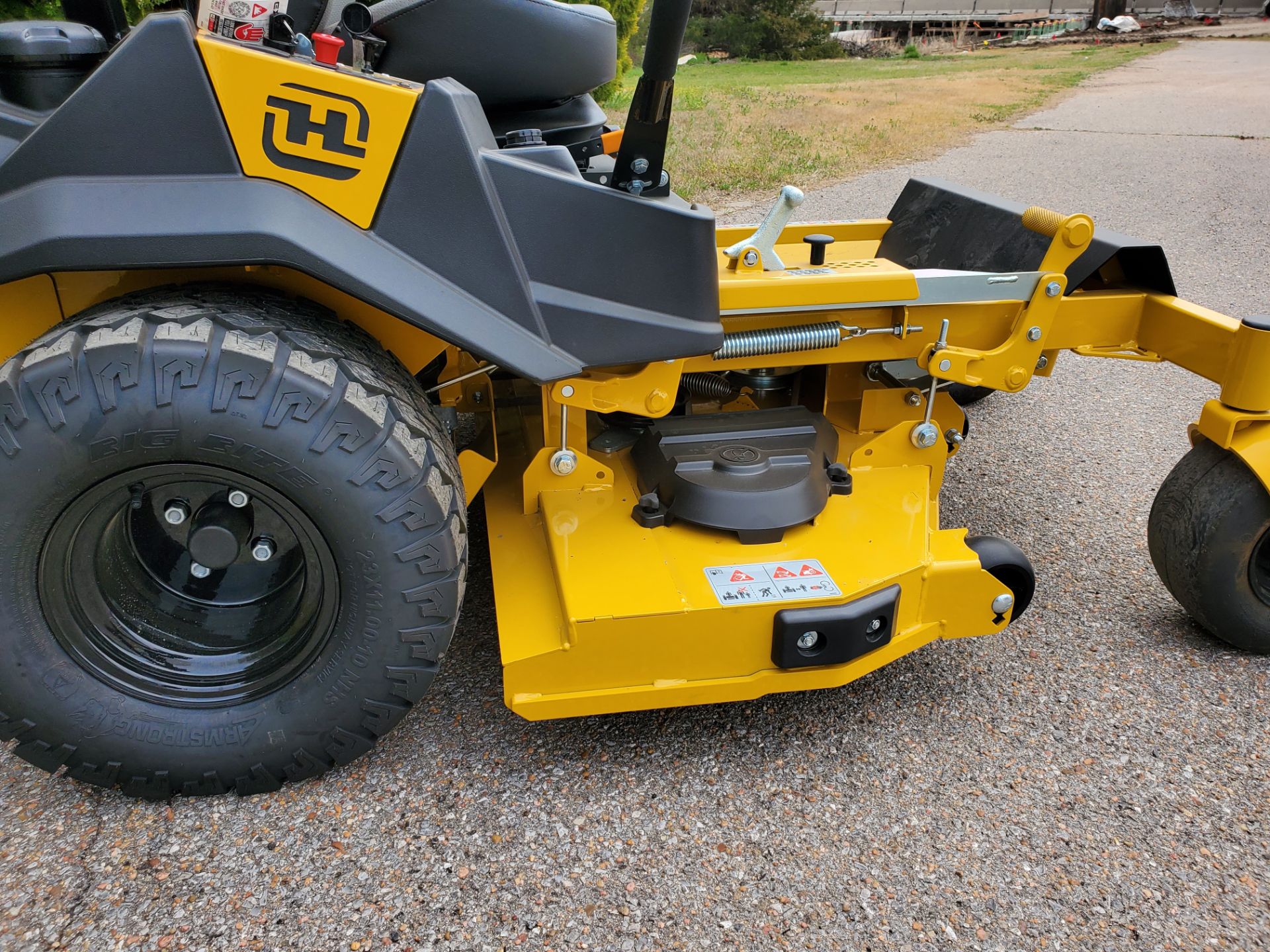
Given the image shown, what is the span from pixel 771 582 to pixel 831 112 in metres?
11.8

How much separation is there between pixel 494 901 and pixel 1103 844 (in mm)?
1115

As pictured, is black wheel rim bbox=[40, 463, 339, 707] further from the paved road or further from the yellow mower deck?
the yellow mower deck

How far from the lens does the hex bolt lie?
1764mm

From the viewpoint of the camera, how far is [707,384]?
2617 millimetres

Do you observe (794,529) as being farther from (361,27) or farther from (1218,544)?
(361,27)

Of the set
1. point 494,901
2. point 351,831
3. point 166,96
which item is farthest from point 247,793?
point 166,96

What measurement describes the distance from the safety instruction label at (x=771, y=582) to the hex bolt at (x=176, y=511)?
973mm

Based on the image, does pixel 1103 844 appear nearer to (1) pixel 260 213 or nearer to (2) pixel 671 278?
(2) pixel 671 278

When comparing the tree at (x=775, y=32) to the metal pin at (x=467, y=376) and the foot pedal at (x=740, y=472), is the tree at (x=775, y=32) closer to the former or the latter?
the foot pedal at (x=740, y=472)

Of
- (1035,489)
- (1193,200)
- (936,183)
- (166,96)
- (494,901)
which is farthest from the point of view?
(1193,200)

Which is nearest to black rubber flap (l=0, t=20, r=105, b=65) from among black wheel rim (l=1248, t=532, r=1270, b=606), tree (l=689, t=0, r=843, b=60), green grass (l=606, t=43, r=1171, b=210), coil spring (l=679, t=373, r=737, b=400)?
coil spring (l=679, t=373, r=737, b=400)

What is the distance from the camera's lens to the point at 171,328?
62.0 inches

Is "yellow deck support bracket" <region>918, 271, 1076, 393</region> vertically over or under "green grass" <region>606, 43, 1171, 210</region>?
over

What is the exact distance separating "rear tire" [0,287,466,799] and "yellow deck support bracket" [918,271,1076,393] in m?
1.13
